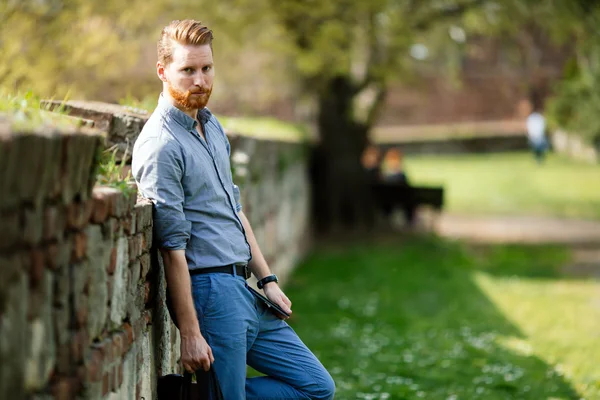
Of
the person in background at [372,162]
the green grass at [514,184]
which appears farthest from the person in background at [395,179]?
the green grass at [514,184]

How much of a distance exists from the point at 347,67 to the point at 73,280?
38.1 ft

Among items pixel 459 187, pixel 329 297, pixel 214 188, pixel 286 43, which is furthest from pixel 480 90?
pixel 214 188

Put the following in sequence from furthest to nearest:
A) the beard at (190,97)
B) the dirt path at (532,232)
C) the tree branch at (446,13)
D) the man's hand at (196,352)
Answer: the tree branch at (446,13), the dirt path at (532,232), the beard at (190,97), the man's hand at (196,352)

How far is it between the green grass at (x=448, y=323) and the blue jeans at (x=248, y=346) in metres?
2.23

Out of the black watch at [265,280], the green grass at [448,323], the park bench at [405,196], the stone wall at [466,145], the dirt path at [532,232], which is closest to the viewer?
the black watch at [265,280]

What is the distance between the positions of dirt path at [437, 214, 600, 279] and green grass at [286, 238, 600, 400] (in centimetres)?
83

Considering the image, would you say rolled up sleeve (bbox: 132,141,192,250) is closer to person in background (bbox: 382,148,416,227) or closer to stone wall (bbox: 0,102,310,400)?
stone wall (bbox: 0,102,310,400)

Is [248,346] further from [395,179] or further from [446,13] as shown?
[395,179]

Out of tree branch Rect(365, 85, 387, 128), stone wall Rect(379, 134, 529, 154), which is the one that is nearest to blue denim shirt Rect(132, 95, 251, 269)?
tree branch Rect(365, 85, 387, 128)

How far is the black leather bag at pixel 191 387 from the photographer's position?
3916 millimetres

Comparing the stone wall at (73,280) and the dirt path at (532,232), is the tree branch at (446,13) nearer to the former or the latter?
the dirt path at (532,232)

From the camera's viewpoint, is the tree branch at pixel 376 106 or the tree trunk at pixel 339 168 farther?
the tree branch at pixel 376 106

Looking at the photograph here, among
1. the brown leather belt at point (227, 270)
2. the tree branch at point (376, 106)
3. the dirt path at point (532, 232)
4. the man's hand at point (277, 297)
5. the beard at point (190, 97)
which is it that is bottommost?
the dirt path at point (532, 232)

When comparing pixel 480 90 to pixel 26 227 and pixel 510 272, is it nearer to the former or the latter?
pixel 510 272
